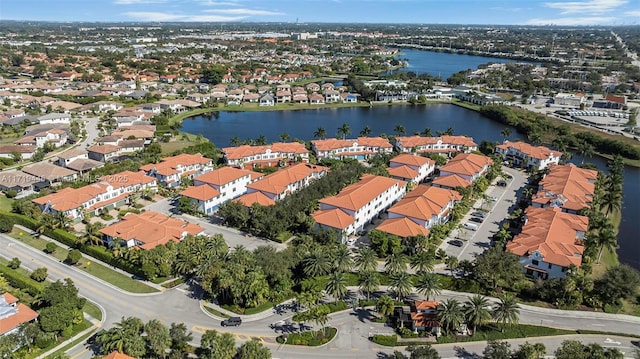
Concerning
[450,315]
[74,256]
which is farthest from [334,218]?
[74,256]

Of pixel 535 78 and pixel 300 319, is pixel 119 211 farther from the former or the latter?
pixel 535 78

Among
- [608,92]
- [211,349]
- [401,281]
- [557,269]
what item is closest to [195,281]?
[211,349]

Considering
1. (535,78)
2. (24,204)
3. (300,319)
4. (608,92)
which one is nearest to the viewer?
(300,319)

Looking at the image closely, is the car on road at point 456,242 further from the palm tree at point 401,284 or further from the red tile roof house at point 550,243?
the palm tree at point 401,284

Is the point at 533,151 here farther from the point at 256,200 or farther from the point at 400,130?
the point at 256,200

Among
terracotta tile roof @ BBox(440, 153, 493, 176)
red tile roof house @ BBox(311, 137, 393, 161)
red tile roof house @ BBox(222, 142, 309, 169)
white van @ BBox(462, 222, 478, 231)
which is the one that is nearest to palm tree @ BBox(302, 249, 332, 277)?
white van @ BBox(462, 222, 478, 231)

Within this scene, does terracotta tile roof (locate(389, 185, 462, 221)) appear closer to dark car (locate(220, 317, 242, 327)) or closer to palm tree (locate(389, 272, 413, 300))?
palm tree (locate(389, 272, 413, 300))
